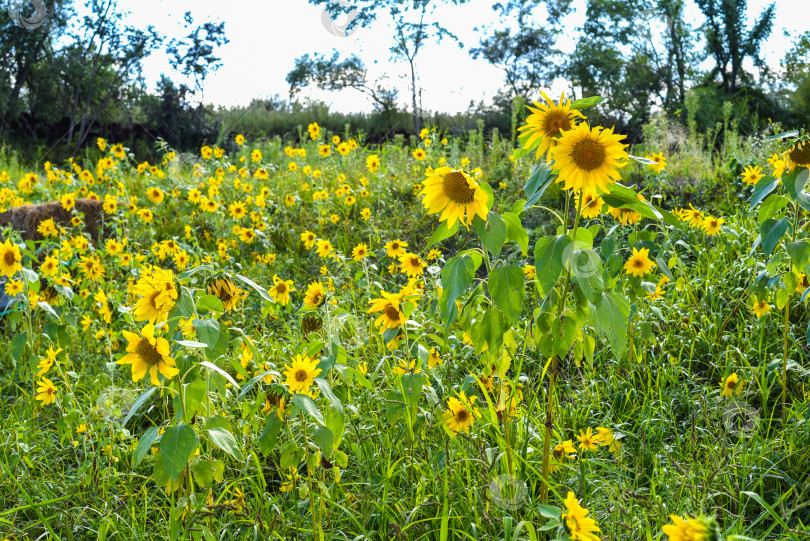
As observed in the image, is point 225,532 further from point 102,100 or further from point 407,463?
point 102,100

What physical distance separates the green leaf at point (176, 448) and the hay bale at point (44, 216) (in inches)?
159

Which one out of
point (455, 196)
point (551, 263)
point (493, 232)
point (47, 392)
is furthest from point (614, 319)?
point (47, 392)

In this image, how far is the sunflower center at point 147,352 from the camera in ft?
4.58

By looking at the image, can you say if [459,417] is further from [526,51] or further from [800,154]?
[526,51]

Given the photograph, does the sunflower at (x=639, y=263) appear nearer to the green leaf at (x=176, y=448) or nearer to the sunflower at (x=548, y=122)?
the sunflower at (x=548, y=122)

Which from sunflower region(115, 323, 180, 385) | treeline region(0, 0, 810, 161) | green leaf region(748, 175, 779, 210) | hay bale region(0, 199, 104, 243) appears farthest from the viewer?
treeline region(0, 0, 810, 161)

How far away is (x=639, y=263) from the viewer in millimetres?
2383

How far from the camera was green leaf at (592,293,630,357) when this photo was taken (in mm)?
1323

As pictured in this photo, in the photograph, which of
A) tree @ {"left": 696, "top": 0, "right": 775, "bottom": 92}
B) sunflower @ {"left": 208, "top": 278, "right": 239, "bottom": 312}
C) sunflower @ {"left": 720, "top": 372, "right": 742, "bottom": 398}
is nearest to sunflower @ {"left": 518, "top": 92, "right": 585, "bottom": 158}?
sunflower @ {"left": 208, "top": 278, "right": 239, "bottom": 312}

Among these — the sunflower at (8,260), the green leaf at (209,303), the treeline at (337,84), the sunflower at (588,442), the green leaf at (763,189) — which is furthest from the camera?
the treeline at (337,84)

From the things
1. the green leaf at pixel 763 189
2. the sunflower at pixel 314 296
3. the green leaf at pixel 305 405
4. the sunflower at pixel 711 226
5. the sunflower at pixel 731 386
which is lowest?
the sunflower at pixel 731 386

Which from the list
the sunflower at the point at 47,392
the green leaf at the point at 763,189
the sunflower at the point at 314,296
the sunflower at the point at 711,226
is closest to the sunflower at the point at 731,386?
the green leaf at the point at 763,189

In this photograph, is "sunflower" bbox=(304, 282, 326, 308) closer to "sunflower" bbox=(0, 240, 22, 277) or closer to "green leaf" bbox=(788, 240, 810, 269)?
"sunflower" bbox=(0, 240, 22, 277)

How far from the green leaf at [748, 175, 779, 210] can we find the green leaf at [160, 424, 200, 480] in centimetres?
152
